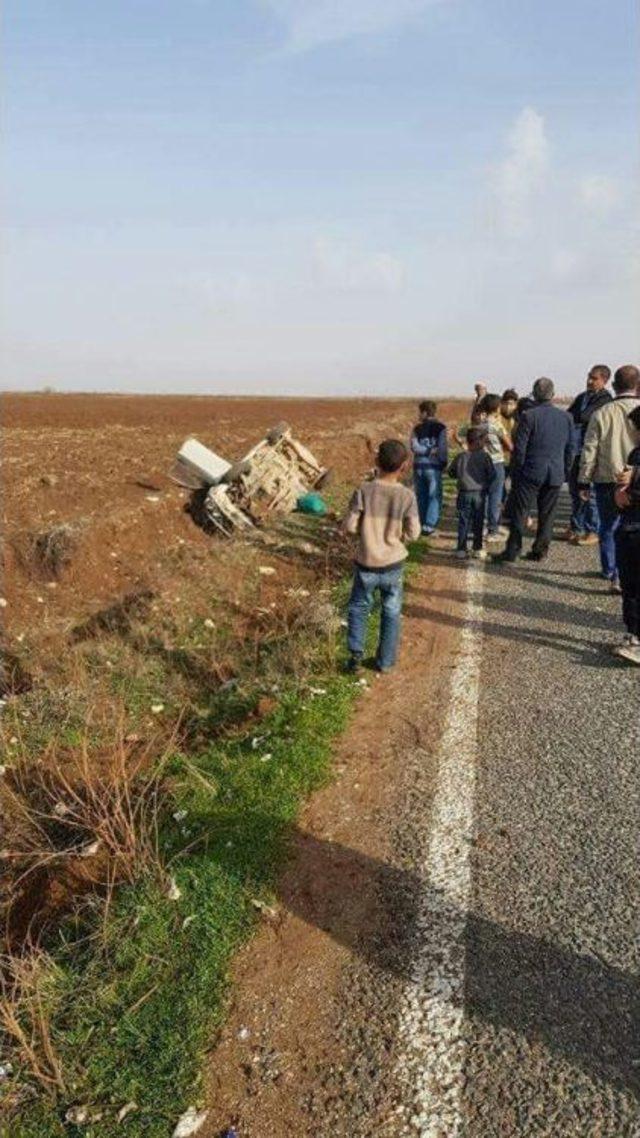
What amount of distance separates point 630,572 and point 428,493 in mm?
4406

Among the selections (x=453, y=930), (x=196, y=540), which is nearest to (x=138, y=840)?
(x=453, y=930)

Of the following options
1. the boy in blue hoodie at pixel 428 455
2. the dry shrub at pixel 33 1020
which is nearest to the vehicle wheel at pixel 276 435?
the boy in blue hoodie at pixel 428 455

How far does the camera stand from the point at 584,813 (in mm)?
3771

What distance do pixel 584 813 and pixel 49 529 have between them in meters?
7.83

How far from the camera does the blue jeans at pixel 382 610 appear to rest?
17.9ft

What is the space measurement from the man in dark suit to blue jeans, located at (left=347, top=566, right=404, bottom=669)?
11.2 feet

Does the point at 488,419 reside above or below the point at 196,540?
above

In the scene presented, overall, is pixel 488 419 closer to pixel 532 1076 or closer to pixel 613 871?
pixel 613 871

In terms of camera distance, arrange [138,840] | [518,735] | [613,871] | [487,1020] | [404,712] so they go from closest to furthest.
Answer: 1. [487,1020]
2. [613,871]
3. [138,840]
4. [518,735]
5. [404,712]

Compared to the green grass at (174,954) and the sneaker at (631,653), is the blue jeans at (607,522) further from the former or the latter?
the green grass at (174,954)

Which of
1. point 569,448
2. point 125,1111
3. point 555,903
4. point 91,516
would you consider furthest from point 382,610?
point 91,516

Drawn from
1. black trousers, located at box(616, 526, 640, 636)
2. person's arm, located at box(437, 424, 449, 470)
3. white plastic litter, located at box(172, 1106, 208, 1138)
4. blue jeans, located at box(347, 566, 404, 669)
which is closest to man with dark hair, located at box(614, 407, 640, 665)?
black trousers, located at box(616, 526, 640, 636)

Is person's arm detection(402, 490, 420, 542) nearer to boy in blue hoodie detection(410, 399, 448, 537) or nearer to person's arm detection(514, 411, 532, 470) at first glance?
person's arm detection(514, 411, 532, 470)

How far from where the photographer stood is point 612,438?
7152 millimetres
